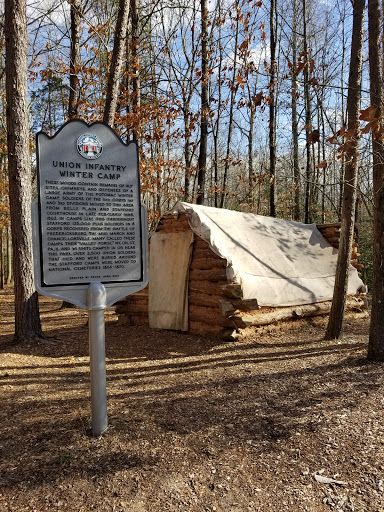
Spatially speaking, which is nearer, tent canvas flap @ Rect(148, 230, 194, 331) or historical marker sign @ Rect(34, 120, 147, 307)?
historical marker sign @ Rect(34, 120, 147, 307)

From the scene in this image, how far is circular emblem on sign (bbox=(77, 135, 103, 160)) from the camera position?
141 inches

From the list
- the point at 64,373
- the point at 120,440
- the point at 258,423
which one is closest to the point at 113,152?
the point at 120,440

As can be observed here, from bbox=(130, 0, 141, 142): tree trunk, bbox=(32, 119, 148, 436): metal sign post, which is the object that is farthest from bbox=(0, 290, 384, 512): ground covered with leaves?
bbox=(130, 0, 141, 142): tree trunk

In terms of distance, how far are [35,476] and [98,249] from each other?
1900mm

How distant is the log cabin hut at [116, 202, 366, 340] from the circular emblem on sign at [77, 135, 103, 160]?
170 inches

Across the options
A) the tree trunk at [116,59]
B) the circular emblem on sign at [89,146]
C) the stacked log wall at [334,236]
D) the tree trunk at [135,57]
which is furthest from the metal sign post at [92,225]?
the tree trunk at [135,57]

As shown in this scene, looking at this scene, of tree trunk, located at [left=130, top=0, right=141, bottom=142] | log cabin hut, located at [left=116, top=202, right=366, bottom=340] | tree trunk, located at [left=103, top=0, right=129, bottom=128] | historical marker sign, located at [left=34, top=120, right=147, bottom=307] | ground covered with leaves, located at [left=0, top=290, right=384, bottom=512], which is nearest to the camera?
ground covered with leaves, located at [left=0, top=290, right=384, bottom=512]

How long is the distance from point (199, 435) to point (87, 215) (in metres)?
2.30

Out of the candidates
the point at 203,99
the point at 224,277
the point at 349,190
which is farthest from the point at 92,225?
the point at 203,99

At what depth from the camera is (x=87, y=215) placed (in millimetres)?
3600

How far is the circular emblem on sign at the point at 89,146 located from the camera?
3.58m

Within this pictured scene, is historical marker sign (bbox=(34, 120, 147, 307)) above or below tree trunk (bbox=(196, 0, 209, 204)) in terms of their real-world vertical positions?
below

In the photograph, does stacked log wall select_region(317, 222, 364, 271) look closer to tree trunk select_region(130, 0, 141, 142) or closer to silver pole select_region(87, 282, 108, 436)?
tree trunk select_region(130, 0, 141, 142)

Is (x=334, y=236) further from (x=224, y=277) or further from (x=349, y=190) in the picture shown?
(x=224, y=277)
